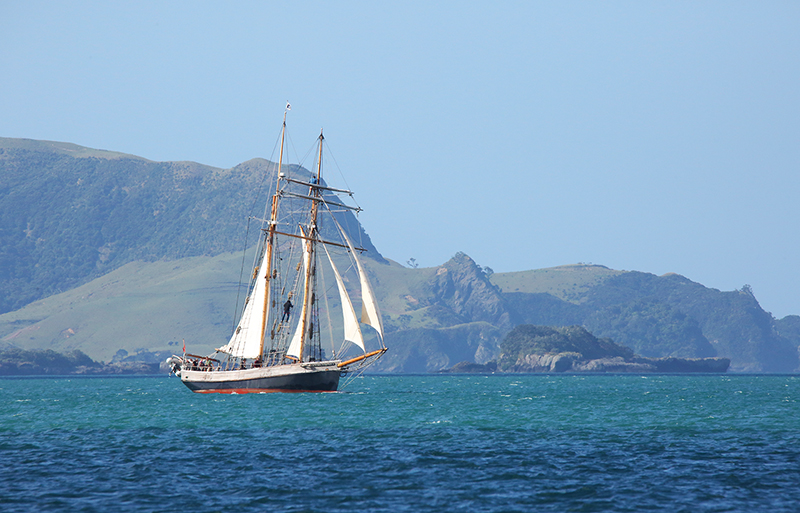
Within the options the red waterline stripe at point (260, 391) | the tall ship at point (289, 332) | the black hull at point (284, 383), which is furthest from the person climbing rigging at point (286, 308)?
the red waterline stripe at point (260, 391)

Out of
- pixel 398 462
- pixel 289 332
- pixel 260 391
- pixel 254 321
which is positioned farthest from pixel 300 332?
pixel 398 462

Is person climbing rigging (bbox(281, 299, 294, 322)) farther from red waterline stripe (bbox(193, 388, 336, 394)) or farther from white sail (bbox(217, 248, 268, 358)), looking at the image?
red waterline stripe (bbox(193, 388, 336, 394))

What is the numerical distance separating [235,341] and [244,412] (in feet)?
91.0

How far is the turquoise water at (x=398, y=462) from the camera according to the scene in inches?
1157

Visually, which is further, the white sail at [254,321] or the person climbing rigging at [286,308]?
the white sail at [254,321]

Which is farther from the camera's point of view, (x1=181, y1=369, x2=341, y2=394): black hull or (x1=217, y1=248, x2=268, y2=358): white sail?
(x1=217, y1=248, x2=268, y2=358): white sail

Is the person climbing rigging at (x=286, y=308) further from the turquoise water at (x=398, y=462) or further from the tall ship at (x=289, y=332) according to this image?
the turquoise water at (x=398, y=462)

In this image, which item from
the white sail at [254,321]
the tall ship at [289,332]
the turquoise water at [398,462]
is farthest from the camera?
the white sail at [254,321]

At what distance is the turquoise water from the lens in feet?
96.4

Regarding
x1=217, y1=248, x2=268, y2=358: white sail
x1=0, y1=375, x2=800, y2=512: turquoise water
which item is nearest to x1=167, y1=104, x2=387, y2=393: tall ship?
x1=217, y1=248, x2=268, y2=358: white sail

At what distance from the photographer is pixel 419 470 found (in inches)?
1406

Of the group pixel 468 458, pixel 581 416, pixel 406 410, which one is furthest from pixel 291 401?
pixel 468 458

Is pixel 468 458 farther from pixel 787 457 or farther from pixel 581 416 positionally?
pixel 581 416

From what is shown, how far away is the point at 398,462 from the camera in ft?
126
